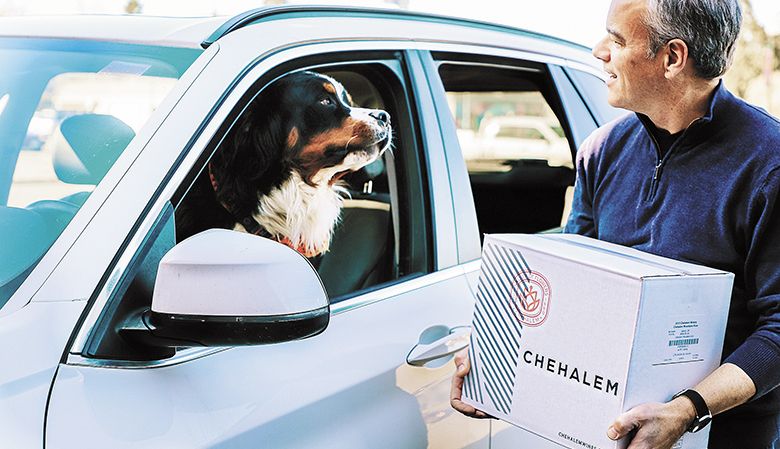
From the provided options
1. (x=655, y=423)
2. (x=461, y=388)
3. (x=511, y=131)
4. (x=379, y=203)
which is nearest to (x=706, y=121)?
(x=655, y=423)

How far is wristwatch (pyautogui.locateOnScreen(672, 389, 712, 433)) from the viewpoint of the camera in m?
1.68

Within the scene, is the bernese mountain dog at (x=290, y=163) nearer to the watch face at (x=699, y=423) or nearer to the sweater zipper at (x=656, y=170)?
the sweater zipper at (x=656, y=170)

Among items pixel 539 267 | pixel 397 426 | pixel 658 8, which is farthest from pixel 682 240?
pixel 397 426

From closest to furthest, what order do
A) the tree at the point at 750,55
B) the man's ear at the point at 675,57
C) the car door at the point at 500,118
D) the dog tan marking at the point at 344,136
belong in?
the man's ear at the point at 675,57 → the dog tan marking at the point at 344,136 → the car door at the point at 500,118 → the tree at the point at 750,55

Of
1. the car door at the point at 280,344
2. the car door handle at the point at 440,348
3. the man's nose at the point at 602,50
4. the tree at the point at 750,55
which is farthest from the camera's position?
the tree at the point at 750,55

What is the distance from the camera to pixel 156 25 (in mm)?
2010

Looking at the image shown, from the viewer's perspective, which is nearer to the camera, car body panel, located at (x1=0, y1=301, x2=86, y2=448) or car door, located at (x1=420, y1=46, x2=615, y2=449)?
car body panel, located at (x1=0, y1=301, x2=86, y2=448)

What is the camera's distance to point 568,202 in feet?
10.6

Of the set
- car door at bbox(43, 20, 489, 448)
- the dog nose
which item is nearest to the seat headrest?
car door at bbox(43, 20, 489, 448)

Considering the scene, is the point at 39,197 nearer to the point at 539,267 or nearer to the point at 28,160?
the point at 28,160

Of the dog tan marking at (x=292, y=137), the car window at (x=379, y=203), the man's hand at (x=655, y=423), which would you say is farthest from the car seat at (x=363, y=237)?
the man's hand at (x=655, y=423)

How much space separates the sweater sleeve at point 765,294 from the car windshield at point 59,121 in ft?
3.83

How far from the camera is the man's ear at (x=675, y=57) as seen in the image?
1.86 metres

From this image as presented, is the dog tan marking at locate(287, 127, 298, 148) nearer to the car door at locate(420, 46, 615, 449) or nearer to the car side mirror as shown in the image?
the car door at locate(420, 46, 615, 449)
